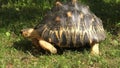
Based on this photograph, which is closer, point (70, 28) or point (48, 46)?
point (70, 28)

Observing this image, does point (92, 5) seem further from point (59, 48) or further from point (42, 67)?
point (42, 67)

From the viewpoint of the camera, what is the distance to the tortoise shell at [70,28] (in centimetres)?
719

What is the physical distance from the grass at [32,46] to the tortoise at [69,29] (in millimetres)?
221

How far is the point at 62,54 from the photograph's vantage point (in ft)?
24.3

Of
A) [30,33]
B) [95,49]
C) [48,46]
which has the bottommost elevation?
[95,49]

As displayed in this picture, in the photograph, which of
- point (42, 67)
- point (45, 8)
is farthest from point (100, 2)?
Answer: point (42, 67)

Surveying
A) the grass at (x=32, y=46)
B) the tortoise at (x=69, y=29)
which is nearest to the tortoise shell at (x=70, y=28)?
the tortoise at (x=69, y=29)

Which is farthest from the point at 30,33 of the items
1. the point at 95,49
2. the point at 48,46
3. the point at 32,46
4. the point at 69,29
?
the point at 95,49

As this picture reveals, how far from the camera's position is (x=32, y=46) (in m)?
7.85

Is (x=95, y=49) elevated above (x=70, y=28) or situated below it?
below

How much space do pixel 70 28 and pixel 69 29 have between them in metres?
0.03

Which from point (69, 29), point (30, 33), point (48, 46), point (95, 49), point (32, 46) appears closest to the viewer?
point (69, 29)

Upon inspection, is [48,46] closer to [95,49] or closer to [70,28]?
[70,28]

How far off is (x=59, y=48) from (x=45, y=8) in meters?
2.38
